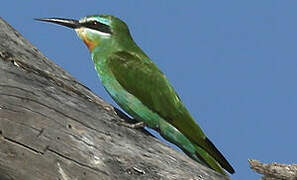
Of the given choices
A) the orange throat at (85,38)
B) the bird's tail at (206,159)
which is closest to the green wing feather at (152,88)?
the bird's tail at (206,159)

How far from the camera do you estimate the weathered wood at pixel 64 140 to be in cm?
283

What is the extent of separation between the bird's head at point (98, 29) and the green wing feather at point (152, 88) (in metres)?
0.18

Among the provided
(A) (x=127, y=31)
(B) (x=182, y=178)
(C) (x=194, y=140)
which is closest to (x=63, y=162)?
(B) (x=182, y=178)

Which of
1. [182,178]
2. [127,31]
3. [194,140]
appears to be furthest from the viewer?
[127,31]

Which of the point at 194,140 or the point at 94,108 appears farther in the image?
the point at 194,140

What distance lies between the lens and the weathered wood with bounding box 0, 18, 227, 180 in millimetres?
2830

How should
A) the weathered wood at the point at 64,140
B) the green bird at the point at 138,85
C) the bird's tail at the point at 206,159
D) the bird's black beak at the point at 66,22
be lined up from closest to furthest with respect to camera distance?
the weathered wood at the point at 64,140
the bird's tail at the point at 206,159
the green bird at the point at 138,85
the bird's black beak at the point at 66,22

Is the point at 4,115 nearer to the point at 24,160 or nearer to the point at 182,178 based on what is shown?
the point at 24,160

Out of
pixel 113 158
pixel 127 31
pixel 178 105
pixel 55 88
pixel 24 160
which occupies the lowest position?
pixel 24 160

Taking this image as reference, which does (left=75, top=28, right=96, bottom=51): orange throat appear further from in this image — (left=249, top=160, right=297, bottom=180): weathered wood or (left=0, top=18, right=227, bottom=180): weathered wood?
(left=249, top=160, right=297, bottom=180): weathered wood

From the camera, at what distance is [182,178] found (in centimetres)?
300

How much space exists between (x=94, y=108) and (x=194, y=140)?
907 mm

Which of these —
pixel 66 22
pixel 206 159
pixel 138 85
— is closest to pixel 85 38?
pixel 66 22

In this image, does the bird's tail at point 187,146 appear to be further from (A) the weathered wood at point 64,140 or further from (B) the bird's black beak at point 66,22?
(B) the bird's black beak at point 66,22
